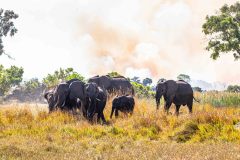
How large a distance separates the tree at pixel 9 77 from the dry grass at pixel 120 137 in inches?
1484

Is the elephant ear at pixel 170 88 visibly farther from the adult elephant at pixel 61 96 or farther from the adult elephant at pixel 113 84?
the adult elephant at pixel 113 84

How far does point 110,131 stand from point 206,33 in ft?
80.8

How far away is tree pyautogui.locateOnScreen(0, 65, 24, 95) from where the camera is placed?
2112 inches

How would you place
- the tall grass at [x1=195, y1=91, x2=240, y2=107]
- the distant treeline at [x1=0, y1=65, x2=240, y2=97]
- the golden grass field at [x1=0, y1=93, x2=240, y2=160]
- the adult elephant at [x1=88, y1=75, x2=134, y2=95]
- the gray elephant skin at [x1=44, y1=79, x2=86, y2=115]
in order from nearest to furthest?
1. the golden grass field at [x1=0, y1=93, x2=240, y2=160]
2. the gray elephant skin at [x1=44, y1=79, x2=86, y2=115]
3. the adult elephant at [x1=88, y1=75, x2=134, y2=95]
4. the tall grass at [x1=195, y1=91, x2=240, y2=107]
5. the distant treeline at [x1=0, y1=65, x2=240, y2=97]

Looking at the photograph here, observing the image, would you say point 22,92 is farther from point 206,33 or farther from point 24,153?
point 24,153

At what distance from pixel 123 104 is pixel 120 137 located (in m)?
5.27

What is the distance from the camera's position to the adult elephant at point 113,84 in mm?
24859

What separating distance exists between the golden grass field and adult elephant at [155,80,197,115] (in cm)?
338

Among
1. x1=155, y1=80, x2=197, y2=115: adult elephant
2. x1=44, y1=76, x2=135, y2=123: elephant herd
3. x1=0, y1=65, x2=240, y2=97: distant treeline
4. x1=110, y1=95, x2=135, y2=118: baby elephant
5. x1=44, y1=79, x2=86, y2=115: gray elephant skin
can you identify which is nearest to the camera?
x1=44, y1=76, x2=135, y2=123: elephant herd

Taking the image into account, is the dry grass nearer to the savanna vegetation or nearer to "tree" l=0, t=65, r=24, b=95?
the savanna vegetation

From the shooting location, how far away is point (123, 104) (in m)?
18.1

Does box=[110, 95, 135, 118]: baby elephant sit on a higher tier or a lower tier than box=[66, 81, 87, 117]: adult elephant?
lower

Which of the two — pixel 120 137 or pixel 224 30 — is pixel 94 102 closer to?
pixel 120 137

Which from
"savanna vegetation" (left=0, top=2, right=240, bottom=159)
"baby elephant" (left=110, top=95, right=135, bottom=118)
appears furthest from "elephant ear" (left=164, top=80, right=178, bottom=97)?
"baby elephant" (left=110, top=95, right=135, bottom=118)
